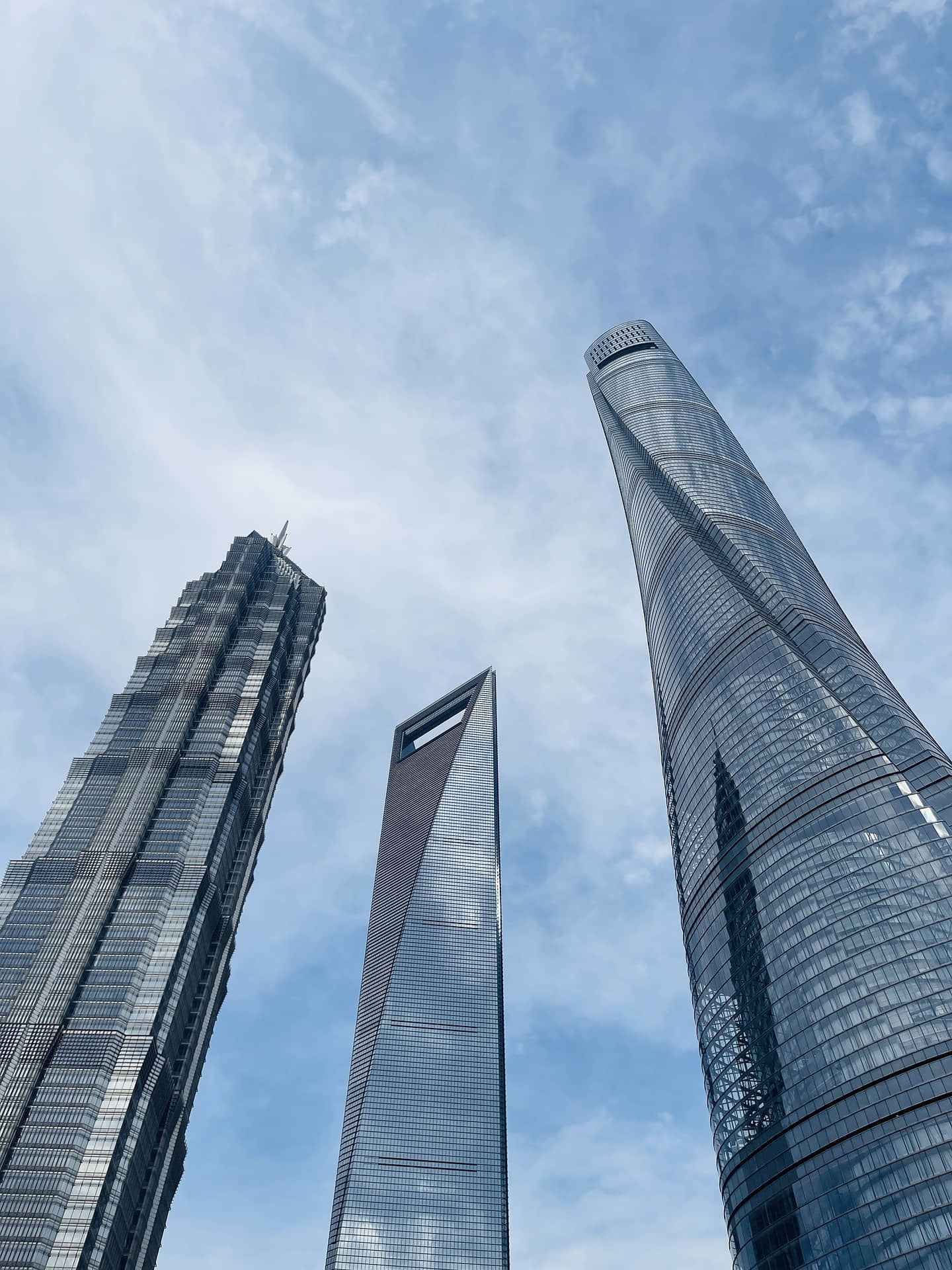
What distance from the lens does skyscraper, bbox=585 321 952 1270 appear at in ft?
286

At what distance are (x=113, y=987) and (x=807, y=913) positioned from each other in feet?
324

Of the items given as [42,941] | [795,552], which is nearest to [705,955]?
[795,552]

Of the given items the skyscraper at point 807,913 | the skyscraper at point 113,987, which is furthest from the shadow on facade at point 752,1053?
the skyscraper at point 113,987

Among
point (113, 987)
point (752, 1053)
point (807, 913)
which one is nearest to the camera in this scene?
point (752, 1053)

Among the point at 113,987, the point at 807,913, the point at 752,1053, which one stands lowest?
the point at 752,1053

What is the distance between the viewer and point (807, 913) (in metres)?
106

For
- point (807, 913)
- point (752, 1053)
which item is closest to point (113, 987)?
point (752, 1053)

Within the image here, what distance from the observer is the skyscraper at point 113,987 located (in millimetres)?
127812

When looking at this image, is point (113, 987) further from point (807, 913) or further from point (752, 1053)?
point (807, 913)

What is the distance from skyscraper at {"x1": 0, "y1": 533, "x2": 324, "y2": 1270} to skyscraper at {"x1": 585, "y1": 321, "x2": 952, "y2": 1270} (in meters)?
76.2

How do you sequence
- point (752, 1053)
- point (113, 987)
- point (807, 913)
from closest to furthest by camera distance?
1. point (752, 1053)
2. point (807, 913)
3. point (113, 987)

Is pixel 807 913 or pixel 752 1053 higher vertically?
pixel 807 913

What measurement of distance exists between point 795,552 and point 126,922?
11825cm

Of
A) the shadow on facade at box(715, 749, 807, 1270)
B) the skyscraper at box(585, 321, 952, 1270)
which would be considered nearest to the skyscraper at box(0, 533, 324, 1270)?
the skyscraper at box(585, 321, 952, 1270)
